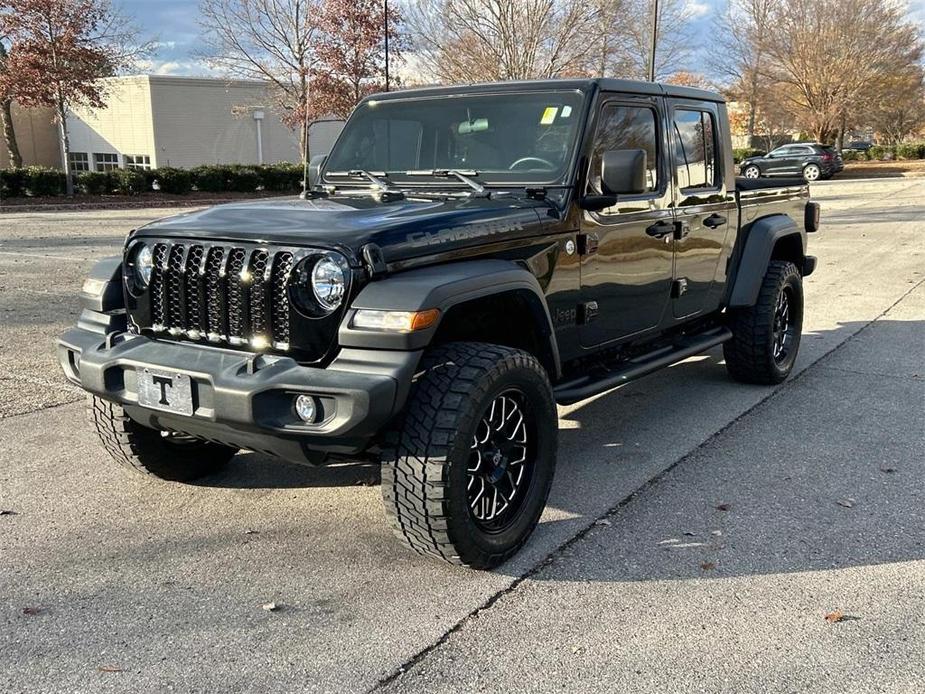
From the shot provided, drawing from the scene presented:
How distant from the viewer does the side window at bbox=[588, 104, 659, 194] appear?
13.9ft

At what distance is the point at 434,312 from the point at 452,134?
1.68 metres

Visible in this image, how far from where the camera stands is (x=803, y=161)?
3453 cm

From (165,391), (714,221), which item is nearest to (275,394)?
(165,391)

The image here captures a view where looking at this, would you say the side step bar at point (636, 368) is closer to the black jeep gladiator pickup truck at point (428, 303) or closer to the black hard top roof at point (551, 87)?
the black jeep gladiator pickup truck at point (428, 303)

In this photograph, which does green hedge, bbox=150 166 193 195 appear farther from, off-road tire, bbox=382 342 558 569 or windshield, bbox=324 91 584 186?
off-road tire, bbox=382 342 558 569

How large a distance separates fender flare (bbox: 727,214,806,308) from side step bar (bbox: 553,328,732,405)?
25 cm

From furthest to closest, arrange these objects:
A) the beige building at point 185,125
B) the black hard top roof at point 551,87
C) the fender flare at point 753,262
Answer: the beige building at point 185,125, the fender flare at point 753,262, the black hard top roof at point 551,87

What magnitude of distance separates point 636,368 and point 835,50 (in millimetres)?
44181

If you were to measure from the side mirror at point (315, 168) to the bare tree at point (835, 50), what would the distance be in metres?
43.5

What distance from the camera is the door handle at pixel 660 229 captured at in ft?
15.1

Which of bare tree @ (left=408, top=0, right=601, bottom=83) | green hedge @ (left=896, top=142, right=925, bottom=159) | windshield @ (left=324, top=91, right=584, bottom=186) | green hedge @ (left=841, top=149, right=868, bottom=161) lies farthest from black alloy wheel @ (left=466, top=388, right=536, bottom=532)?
green hedge @ (left=896, top=142, right=925, bottom=159)

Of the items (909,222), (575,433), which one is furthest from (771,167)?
(575,433)

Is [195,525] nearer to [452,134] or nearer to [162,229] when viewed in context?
[162,229]

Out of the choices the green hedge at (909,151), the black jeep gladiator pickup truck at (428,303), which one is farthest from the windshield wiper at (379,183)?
the green hedge at (909,151)
